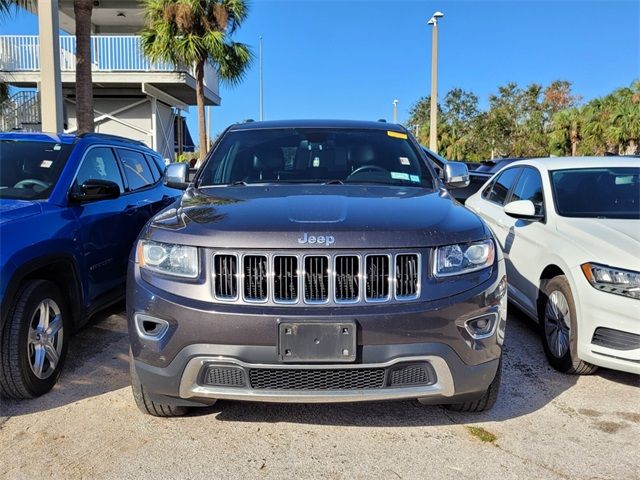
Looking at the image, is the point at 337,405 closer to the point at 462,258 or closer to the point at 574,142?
the point at 462,258

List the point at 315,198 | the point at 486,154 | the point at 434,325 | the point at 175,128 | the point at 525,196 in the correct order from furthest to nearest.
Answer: the point at 486,154, the point at 175,128, the point at 525,196, the point at 315,198, the point at 434,325

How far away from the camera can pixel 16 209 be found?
Result: 3502mm

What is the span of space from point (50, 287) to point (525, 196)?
13.5 feet

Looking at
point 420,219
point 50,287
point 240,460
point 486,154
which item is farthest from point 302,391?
point 486,154

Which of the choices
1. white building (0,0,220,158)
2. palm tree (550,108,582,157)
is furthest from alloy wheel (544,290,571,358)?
palm tree (550,108,582,157)

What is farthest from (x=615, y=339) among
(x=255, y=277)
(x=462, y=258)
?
(x=255, y=277)

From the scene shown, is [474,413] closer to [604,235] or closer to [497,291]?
[497,291]

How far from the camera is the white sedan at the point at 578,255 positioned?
3590 mm

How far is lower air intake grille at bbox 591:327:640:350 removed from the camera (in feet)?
11.6

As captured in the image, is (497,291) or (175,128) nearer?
(497,291)

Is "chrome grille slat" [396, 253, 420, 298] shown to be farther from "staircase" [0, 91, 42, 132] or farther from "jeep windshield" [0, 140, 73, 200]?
"staircase" [0, 91, 42, 132]

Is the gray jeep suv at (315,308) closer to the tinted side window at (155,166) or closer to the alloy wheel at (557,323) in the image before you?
the alloy wheel at (557,323)

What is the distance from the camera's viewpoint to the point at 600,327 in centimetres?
364

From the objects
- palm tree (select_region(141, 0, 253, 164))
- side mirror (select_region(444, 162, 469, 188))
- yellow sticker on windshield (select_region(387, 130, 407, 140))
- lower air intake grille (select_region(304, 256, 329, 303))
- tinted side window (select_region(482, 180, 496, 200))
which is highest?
palm tree (select_region(141, 0, 253, 164))
